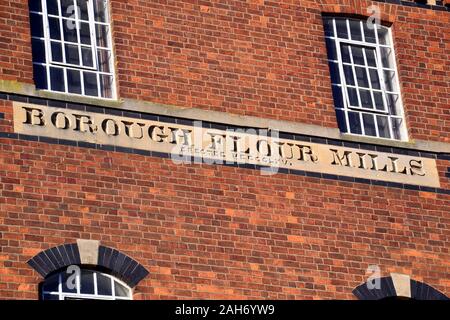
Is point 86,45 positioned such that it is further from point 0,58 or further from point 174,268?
point 174,268

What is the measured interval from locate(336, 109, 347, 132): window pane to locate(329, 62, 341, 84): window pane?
521 millimetres

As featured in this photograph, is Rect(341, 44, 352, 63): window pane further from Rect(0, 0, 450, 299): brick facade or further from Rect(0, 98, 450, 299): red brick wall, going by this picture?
Rect(0, 98, 450, 299): red brick wall

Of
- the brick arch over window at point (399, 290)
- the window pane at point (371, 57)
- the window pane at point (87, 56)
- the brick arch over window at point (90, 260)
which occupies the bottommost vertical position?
the brick arch over window at point (399, 290)

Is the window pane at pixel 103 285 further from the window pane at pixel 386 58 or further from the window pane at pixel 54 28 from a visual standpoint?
the window pane at pixel 386 58

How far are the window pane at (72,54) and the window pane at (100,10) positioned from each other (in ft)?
2.10

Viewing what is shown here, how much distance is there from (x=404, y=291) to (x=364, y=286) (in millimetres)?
635

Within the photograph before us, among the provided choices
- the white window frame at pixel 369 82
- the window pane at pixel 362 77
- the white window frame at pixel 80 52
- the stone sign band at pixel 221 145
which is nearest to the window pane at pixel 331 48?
the white window frame at pixel 369 82

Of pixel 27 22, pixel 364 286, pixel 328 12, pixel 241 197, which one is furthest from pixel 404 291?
pixel 27 22

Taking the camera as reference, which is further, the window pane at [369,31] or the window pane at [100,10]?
the window pane at [369,31]

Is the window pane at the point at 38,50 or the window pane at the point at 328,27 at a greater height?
the window pane at the point at 328,27

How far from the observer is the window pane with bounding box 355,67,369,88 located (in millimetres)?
27484

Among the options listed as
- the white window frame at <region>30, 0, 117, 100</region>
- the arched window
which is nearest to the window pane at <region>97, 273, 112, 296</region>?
the arched window

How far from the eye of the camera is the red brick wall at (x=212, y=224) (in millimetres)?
24000

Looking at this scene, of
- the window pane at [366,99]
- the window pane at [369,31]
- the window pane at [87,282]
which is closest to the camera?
the window pane at [87,282]
